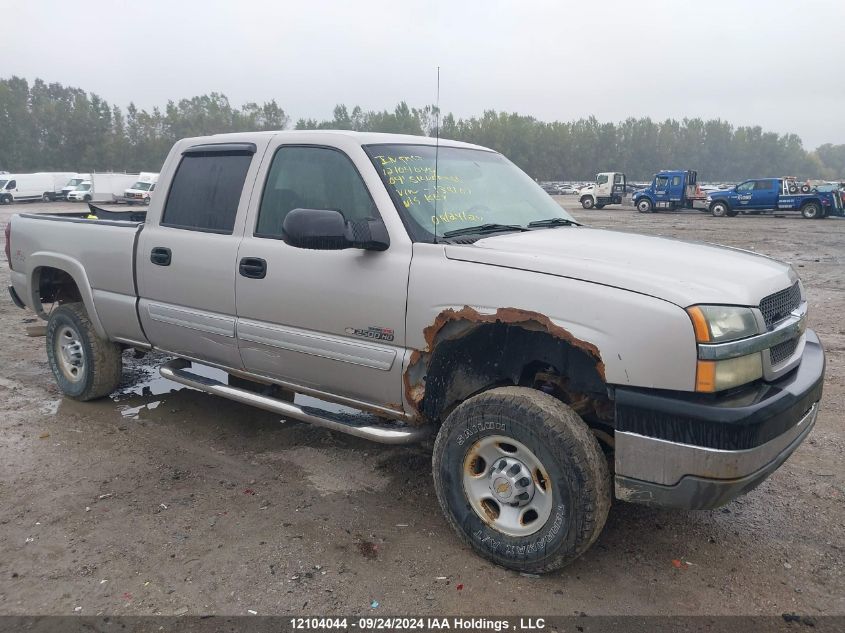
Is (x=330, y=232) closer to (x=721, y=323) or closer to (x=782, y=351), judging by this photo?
(x=721, y=323)

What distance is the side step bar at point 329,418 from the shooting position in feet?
10.9

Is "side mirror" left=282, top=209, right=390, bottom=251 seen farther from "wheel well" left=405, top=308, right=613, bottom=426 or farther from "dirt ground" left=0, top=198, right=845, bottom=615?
"dirt ground" left=0, top=198, right=845, bottom=615

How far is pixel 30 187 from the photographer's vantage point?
4316 cm

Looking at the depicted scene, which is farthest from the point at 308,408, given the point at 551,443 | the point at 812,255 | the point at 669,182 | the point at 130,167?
the point at 130,167

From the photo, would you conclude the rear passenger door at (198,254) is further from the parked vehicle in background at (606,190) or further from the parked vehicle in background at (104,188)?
the parked vehicle in background at (104,188)

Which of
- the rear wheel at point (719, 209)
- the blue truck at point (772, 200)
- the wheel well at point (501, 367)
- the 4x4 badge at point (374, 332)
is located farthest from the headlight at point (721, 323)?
the rear wheel at point (719, 209)

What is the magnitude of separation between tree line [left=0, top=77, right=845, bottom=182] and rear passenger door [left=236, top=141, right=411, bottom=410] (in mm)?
54600

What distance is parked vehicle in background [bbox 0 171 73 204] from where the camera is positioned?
42.2 meters

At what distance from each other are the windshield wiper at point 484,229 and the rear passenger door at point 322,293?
0.27 m

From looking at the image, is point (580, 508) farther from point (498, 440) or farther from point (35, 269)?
point (35, 269)

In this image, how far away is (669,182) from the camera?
3531cm

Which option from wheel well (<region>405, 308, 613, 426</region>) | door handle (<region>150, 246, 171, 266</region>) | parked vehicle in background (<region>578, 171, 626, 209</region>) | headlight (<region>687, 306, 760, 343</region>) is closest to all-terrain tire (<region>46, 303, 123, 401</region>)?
door handle (<region>150, 246, 171, 266</region>)

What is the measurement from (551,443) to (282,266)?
175 centimetres

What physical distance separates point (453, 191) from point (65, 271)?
3.20 m
